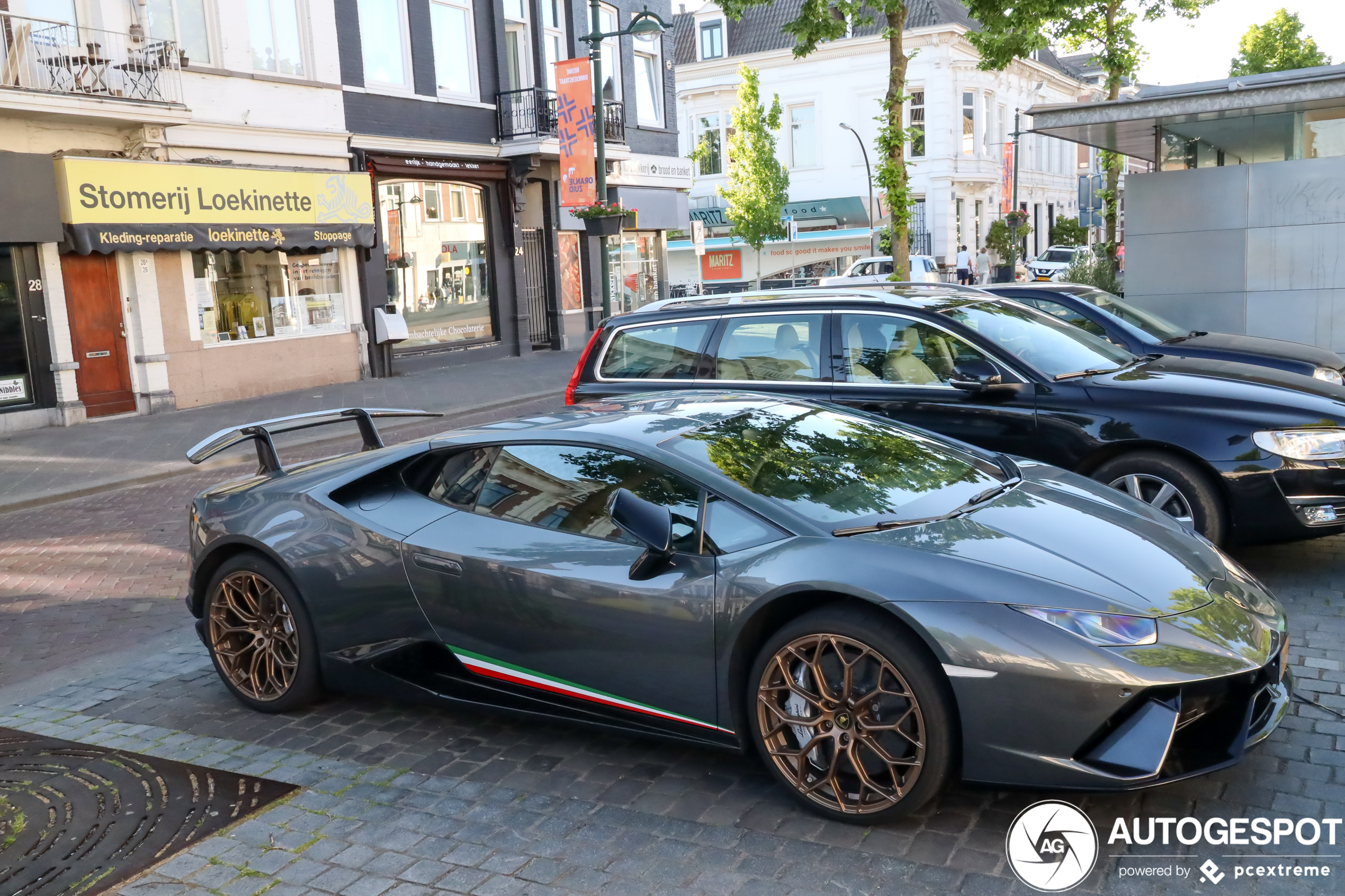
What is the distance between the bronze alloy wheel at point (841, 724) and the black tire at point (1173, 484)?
9.70ft

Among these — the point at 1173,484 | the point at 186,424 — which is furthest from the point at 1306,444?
the point at 186,424

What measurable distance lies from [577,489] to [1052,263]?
4675 centimetres

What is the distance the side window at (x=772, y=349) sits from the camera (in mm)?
6988

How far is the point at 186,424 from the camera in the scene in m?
15.6

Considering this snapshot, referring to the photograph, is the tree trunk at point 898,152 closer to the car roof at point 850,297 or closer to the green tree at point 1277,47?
the car roof at point 850,297

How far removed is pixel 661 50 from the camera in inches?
1173

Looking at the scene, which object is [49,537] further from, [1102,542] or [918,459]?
[1102,542]

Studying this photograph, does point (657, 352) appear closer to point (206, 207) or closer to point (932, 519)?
point (932, 519)

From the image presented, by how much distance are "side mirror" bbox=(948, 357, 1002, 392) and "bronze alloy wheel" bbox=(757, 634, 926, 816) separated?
3.28 m

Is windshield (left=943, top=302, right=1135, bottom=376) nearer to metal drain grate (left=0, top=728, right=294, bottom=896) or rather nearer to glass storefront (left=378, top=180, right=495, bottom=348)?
metal drain grate (left=0, top=728, right=294, bottom=896)

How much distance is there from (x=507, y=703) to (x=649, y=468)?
1023mm

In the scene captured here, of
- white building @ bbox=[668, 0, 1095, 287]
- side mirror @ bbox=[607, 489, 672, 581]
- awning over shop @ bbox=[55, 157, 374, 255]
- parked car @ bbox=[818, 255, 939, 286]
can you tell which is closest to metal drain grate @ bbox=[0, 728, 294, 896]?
side mirror @ bbox=[607, 489, 672, 581]

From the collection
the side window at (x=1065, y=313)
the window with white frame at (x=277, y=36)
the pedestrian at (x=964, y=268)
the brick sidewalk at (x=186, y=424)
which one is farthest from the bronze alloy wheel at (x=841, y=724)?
the pedestrian at (x=964, y=268)

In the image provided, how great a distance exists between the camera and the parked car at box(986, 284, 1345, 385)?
9.31 metres
